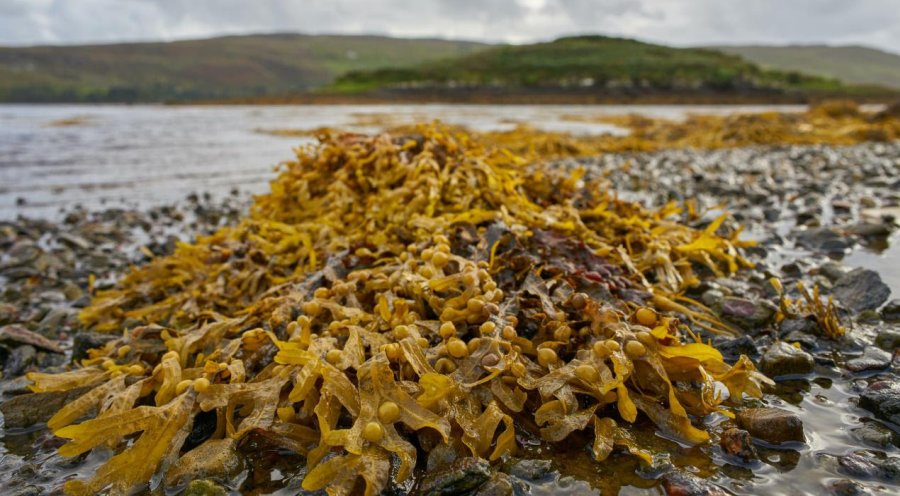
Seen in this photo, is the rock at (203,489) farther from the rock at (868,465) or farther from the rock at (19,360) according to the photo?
the rock at (868,465)

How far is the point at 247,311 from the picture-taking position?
247cm

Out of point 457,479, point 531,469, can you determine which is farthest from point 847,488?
point 457,479

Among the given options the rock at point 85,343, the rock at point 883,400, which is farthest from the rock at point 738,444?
the rock at point 85,343

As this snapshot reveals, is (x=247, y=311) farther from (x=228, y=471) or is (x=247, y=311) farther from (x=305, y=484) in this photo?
(x=305, y=484)

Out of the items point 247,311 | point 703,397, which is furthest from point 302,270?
point 703,397

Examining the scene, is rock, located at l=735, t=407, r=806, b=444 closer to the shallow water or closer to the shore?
the shore

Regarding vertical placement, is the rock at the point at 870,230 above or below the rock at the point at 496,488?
above

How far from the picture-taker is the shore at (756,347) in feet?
5.03

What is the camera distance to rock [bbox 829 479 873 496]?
1.42m

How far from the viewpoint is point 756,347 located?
2260 mm

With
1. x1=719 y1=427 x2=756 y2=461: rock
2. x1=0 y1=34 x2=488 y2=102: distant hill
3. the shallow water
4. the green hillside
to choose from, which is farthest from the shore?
x1=0 y1=34 x2=488 y2=102: distant hill

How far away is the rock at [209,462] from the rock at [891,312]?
2.70 m

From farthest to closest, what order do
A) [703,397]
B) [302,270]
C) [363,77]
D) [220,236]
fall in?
[363,77] → [220,236] → [302,270] → [703,397]

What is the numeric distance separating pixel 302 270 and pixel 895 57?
18817 centimetres
